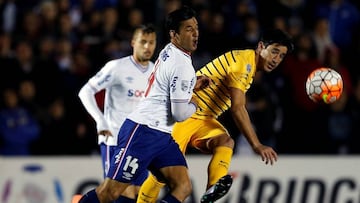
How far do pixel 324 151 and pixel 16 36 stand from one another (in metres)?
4.45

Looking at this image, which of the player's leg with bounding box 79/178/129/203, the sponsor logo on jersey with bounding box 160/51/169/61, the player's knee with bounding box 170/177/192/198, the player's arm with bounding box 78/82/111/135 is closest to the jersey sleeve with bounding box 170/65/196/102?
the sponsor logo on jersey with bounding box 160/51/169/61

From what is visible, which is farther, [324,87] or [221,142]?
[324,87]

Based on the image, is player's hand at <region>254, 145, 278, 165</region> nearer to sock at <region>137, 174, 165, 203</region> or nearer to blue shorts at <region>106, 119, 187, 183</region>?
blue shorts at <region>106, 119, 187, 183</region>

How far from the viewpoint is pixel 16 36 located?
15188mm

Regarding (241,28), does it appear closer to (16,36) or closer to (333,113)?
(333,113)

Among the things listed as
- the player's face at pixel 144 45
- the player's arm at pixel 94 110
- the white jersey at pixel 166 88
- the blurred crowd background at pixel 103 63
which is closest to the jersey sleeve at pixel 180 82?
the white jersey at pixel 166 88

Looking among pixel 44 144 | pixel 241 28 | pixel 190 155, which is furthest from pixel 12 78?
pixel 241 28

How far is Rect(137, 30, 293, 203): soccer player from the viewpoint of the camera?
9.78 metres

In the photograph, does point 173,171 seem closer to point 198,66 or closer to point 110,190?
point 110,190

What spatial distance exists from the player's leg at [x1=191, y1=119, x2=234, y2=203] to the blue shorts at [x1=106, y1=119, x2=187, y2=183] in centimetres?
43

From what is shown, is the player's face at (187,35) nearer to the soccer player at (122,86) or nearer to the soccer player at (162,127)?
the soccer player at (162,127)

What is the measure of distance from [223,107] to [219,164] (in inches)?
23.7

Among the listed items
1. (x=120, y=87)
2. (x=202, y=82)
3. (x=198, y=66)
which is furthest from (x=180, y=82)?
(x=198, y=66)

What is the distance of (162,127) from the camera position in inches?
371
